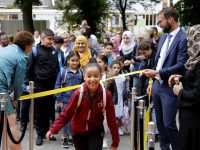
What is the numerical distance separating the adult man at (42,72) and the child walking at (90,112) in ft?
8.37

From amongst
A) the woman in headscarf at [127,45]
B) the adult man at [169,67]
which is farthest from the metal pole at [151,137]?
the woman in headscarf at [127,45]

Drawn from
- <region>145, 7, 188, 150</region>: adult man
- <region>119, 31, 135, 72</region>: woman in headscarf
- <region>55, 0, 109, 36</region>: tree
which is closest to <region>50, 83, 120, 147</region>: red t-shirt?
<region>145, 7, 188, 150</region>: adult man

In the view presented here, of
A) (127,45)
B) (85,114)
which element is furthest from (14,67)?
(127,45)

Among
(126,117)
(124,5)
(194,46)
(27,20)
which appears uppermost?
(124,5)

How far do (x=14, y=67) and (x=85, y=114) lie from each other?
1354mm

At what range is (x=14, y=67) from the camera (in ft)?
14.9

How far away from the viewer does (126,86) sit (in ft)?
23.5

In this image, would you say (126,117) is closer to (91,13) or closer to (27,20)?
(91,13)

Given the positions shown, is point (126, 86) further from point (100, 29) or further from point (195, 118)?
point (100, 29)

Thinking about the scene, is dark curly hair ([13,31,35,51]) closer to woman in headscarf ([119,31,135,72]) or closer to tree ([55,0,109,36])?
woman in headscarf ([119,31,135,72])

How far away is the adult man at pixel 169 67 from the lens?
15.7 feet

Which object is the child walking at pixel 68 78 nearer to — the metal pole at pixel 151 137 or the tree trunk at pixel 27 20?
the metal pole at pixel 151 137

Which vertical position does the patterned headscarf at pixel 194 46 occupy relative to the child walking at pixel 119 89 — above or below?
above

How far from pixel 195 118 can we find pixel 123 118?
131 inches
